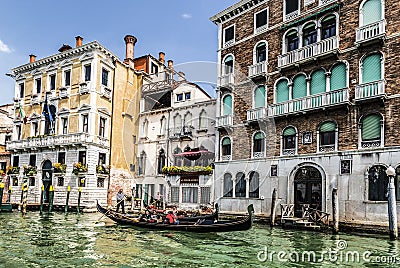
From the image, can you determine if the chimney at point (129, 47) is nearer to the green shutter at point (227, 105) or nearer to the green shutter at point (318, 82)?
the green shutter at point (227, 105)

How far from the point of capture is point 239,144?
1845cm

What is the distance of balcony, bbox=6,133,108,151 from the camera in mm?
23109

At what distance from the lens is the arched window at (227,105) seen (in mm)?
19322

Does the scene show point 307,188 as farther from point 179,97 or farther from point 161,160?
point 179,97

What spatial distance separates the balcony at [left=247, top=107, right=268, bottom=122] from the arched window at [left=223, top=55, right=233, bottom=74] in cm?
314

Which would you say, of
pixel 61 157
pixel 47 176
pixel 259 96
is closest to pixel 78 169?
pixel 61 157

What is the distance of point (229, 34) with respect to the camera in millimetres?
20312

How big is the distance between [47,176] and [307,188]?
721 inches

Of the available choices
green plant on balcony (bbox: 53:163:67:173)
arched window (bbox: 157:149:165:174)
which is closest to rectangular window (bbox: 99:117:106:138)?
green plant on balcony (bbox: 53:163:67:173)

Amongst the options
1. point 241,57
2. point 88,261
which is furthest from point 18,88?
point 88,261

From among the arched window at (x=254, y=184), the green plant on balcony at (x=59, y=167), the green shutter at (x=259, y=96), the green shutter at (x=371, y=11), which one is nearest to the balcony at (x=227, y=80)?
the green shutter at (x=259, y=96)

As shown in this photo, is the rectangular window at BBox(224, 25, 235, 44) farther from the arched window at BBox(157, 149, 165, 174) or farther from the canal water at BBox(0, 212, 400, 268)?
the canal water at BBox(0, 212, 400, 268)

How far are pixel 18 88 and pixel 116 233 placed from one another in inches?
793

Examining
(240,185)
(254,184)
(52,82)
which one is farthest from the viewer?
(52,82)
